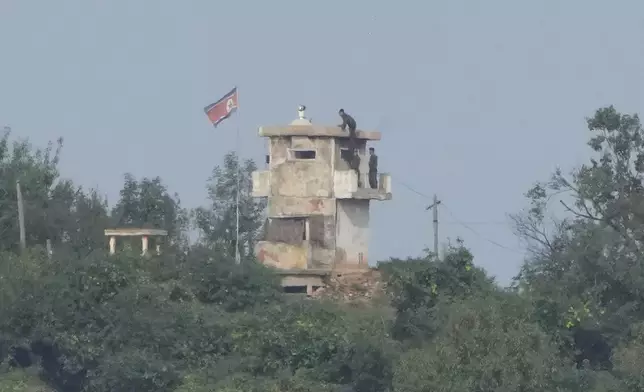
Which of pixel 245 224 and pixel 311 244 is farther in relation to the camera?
pixel 245 224

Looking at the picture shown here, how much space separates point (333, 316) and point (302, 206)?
482cm

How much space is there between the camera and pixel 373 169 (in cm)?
4294

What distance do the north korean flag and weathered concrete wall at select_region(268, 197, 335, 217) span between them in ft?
7.72

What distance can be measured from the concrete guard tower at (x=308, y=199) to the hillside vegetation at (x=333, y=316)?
96 centimetres

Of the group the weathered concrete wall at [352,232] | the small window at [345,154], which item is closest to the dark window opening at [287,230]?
the weathered concrete wall at [352,232]

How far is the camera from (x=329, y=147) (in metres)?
41.8

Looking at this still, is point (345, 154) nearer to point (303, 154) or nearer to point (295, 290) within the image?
point (303, 154)

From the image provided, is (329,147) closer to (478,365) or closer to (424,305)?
(424,305)

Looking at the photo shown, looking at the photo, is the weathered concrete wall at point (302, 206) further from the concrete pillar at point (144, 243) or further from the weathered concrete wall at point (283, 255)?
the concrete pillar at point (144, 243)

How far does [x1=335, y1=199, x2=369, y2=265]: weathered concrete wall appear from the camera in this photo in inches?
1662

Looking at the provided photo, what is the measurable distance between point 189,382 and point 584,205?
12.2 m

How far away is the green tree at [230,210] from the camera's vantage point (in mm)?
51125

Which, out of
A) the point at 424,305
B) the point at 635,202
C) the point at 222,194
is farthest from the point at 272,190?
the point at 222,194

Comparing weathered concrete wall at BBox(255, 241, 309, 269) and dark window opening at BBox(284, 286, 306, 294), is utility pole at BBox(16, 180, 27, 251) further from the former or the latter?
dark window opening at BBox(284, 286, 306, 294)
